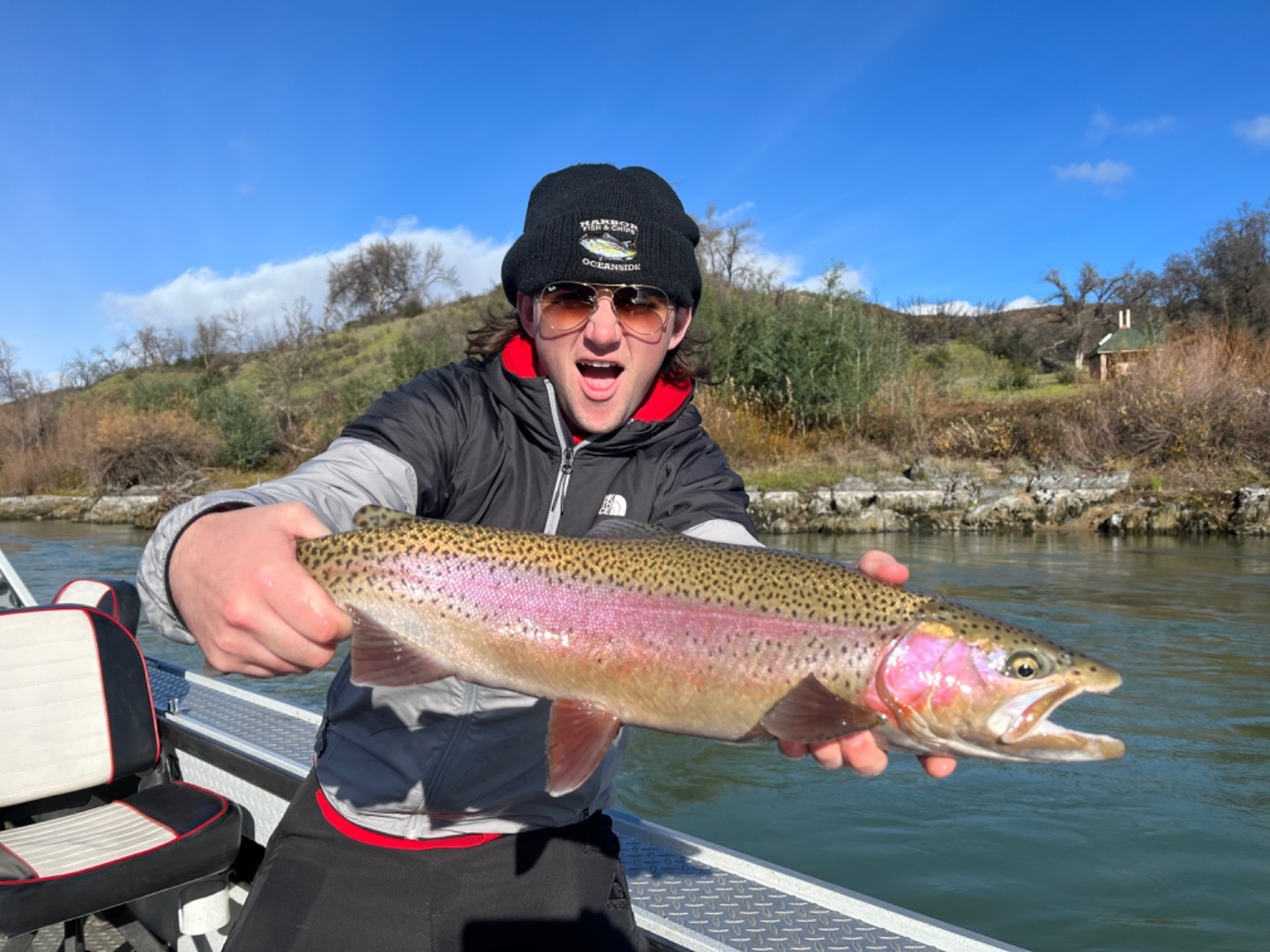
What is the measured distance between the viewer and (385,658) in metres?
2.02

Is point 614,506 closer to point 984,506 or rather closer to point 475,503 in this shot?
point 475,503

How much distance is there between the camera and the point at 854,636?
84.4 inches

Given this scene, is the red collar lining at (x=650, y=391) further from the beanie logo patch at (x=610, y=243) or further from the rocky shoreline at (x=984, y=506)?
the rocky shoreline at (x=984, y=506)

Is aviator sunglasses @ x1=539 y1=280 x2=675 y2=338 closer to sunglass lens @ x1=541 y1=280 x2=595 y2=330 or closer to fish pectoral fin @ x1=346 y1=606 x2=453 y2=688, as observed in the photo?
sunglass lens @ x1=541 y1=280 x2=595 y2=330

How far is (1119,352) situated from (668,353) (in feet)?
107

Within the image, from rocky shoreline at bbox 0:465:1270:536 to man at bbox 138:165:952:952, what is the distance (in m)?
17.9

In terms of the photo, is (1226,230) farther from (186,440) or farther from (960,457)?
(186,440)

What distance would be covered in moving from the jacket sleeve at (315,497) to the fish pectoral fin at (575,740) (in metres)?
0.75

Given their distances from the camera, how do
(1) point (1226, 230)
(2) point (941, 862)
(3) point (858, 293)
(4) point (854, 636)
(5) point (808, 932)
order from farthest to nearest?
(1) point (1226, 230) → (3) point (858, 293) → (2) point (941, 862) → (5) point (808, 932) → (4) point (854, 636)

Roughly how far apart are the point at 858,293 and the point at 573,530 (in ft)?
96.9

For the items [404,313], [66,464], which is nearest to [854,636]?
[66,464]

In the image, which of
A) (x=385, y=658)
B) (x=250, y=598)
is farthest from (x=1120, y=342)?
(x=250, y=598)

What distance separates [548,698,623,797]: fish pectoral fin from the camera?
6.69ft

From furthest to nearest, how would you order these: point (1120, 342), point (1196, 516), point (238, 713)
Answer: point (1120, 342) < point (1196, 516) < point (238, 713)
